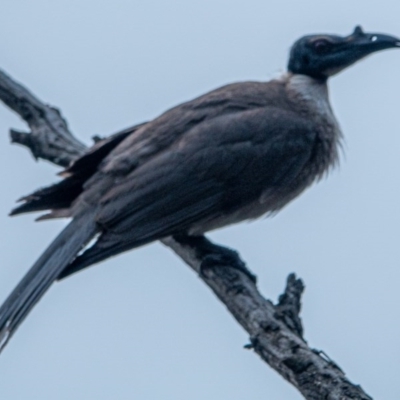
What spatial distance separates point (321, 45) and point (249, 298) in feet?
8.46

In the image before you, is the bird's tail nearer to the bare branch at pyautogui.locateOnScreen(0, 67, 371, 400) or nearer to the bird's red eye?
the bare branch at pyautogui.locateOnScreen(0, 67, 371, 400)

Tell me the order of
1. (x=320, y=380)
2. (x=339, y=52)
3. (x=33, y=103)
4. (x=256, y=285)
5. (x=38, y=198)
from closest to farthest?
(x=320, y=380)
(x=256, y=285)
(x=38, y=198)
(x=33, y=103)
(x=339, y=52)

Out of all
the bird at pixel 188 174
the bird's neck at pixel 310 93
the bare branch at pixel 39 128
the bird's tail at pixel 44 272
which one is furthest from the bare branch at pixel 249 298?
the bird's neck at pixel 310 93

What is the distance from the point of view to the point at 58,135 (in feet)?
22.7

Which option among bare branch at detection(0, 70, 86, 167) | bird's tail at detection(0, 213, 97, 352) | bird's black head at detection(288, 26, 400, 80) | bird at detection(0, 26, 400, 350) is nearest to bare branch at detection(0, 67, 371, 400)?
bare branch at detection(0, 70, 86, 167)

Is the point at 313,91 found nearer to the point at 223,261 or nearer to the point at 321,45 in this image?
the point at 321,45

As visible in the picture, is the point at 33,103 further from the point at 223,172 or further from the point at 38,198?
the point at 223,172

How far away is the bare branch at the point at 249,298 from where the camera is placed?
4707 millimetres

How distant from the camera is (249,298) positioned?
18.4 feet

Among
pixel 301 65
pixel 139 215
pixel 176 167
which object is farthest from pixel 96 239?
pixel 301 65

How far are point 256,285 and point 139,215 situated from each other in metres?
0.77

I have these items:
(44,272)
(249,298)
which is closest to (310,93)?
(249,298)

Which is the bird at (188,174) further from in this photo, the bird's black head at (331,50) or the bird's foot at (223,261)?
the bird's foot at (223,261)

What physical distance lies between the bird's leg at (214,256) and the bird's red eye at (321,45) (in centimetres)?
178
